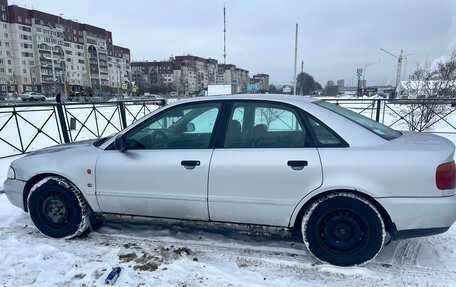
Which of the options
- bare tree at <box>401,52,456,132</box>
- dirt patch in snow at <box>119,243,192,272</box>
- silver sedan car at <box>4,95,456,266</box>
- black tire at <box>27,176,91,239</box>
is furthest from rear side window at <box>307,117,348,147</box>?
bare tree at <box>401,52,456,132</box>

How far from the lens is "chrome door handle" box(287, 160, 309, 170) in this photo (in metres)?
2.81

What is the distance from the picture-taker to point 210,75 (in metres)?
122

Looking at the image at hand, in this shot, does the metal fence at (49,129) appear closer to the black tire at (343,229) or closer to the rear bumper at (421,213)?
the black tire at (343,229)

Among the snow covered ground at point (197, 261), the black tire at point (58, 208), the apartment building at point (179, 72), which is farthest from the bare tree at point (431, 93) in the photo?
the apartment building at point (179, 72)

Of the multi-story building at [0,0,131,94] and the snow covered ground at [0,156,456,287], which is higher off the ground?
the multi-story building at [0,0,131,94]

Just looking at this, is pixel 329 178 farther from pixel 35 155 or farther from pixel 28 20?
pixel 28 20

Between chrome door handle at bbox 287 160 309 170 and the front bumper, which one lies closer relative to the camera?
chrome door handle at bbox 287 160 309 170

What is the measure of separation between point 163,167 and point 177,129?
46 centimetres

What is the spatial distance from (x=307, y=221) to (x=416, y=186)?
37.4 inches

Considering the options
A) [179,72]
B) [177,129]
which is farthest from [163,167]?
[179,72]

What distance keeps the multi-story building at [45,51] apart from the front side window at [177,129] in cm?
6343

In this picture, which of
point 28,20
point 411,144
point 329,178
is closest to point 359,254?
point 329,178

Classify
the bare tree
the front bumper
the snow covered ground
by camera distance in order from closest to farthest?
the snow covered ground, the front bumper, the bare tree

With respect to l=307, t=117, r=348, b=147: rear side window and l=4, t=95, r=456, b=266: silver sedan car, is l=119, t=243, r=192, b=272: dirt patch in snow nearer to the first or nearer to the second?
l=4, t=95, r=456, b=266: silver sedan car
